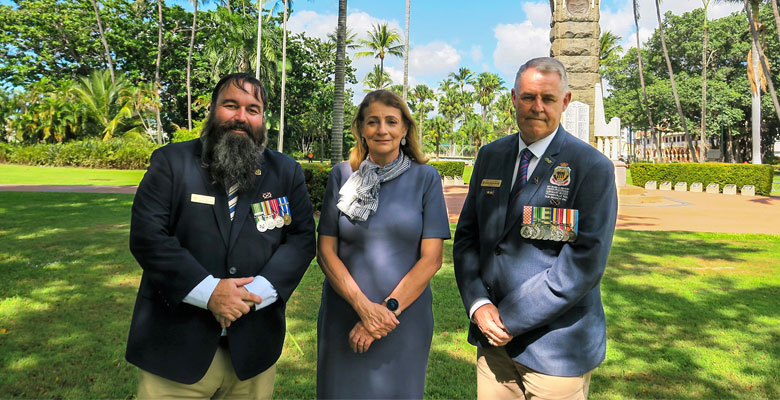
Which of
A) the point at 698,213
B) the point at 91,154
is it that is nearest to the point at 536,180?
the point at 698,213

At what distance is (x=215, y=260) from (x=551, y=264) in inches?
57.4

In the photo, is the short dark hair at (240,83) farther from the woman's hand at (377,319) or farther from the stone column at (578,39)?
the stone column at (578,39)

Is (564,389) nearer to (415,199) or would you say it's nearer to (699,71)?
(415,199)

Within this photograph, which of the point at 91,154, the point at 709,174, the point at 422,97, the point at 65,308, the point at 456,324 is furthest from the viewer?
the point at 422,97

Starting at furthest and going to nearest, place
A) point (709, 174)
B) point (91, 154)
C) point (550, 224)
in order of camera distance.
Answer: point (91, 154)
point (709, 174)
point (550, 224)

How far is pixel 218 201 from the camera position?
211 cm

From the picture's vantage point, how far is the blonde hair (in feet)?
7.77

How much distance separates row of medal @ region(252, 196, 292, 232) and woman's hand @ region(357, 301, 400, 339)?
56 cm

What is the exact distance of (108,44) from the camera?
37188 mm

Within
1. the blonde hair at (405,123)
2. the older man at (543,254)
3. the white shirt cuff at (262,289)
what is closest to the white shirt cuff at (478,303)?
the older man at (543,254)

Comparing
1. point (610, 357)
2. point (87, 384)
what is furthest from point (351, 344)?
point (610, 357)

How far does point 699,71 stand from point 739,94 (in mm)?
6169

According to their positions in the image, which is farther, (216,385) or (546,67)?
(216,385)

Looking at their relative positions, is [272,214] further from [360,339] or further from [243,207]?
[360,339]
